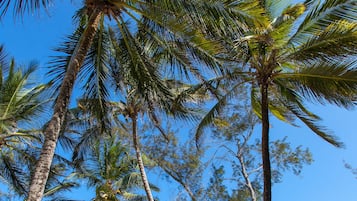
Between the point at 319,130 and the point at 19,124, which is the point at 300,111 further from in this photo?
the point at 19,124

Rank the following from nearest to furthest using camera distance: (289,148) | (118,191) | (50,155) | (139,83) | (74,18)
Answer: (50,155)
(139,83)
(74,18)
(118,191)
(289,148)

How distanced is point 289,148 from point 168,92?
12007 millimetres

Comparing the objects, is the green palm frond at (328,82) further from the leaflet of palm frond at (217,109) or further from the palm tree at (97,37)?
the palm tree at (97,37)

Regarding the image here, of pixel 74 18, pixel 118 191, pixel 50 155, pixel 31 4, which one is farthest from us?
pixel 118 191

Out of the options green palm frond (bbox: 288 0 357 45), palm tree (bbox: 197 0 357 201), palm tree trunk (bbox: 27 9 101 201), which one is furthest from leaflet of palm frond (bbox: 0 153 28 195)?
green palm frond (bbox: 288 0 357 45)

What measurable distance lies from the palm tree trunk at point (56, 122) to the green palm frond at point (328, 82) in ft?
14.4

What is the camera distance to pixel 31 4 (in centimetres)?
556

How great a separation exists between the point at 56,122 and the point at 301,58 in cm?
526

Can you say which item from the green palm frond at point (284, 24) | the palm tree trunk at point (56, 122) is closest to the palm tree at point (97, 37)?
the palm tree trunk at point (56, 122)

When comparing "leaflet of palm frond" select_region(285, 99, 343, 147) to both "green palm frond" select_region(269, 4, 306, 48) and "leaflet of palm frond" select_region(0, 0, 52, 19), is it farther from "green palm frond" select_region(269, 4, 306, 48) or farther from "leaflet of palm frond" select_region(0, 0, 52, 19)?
"leaflet of palm frond" select_region(0, 0, 52, 19)

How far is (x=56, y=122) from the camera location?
657cm

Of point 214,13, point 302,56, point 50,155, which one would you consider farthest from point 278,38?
point 50,155

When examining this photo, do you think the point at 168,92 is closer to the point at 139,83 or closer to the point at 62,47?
the point at 139,83

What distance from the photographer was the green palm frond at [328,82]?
8.30m
